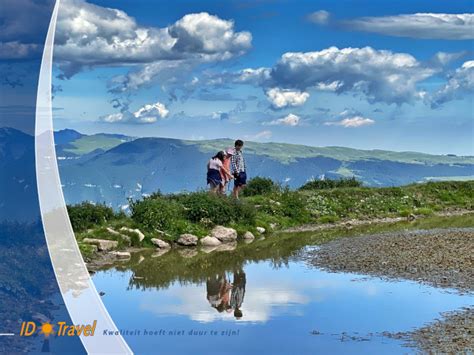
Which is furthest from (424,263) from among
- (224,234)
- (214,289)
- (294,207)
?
(294,207)

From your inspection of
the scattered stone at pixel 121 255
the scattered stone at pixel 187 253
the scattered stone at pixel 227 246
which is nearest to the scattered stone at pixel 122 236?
the scattered stone at pixel 121 255

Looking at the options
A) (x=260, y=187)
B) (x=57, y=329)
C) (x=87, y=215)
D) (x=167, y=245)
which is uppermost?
(x=260, y=187)

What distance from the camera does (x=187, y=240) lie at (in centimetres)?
2070

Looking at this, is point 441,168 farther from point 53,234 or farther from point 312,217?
point 53,234

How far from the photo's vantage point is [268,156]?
168 ft

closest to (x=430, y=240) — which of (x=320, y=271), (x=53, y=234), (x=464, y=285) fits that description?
(x=320, y=271)

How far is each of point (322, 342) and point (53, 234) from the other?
12.0ft

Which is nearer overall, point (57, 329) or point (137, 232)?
point (57, 329)

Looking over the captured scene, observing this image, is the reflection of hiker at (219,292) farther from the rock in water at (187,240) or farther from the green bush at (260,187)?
the green bush at (260,187)

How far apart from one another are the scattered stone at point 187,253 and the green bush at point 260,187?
9520mm

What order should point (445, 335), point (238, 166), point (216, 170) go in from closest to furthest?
point (445, 335) → point (216, 170) → point (238, 166)

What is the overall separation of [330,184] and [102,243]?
16.2 m

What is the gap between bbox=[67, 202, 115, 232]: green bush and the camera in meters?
21.0

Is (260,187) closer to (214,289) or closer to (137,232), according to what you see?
(137,232)
